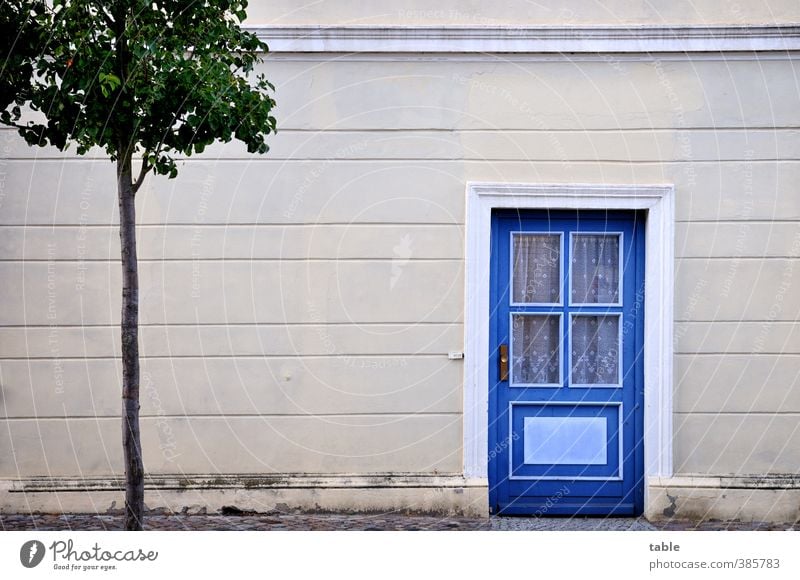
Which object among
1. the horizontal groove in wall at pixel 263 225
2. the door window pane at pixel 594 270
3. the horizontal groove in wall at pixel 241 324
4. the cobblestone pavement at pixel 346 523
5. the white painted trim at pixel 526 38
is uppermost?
the white painted trim at pixel 526 38

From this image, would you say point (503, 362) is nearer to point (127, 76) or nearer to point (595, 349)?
point (595, 349)

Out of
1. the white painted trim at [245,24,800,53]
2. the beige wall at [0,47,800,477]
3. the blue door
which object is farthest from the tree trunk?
the blue door

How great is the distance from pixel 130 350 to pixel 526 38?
3.57 metres

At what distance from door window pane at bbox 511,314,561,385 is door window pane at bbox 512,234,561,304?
0.47 feet

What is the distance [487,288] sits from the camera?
7.14 m

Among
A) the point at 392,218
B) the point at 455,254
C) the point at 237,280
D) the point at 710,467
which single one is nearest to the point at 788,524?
the point at 710,467

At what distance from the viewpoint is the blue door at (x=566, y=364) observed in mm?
7238

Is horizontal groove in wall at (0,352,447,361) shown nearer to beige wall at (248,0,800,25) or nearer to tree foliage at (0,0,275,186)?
tree foliage at (0,0,275,186)

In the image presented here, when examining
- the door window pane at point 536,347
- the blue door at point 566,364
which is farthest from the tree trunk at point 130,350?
the door window pane at point 536,347

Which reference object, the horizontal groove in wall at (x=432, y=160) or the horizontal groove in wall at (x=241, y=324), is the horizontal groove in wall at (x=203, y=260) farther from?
the horizontal groove in wall at (x=432, y=160)

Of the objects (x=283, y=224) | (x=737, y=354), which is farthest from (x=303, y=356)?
(x=737, y=354)

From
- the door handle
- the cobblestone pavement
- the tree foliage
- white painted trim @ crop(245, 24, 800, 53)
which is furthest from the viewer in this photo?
the door handle

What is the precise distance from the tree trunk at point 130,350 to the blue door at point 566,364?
107 inches

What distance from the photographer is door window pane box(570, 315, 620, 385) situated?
23.9 feet
